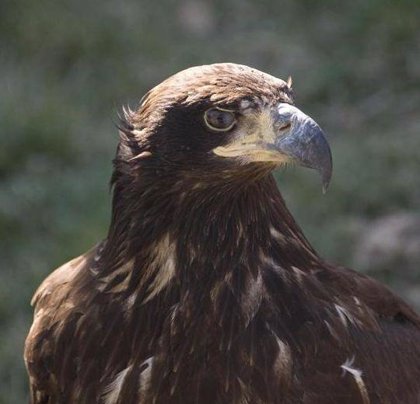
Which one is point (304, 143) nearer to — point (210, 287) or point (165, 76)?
point (210, 287)

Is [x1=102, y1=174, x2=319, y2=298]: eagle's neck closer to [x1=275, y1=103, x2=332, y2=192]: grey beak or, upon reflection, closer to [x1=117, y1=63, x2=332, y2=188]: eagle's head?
[x1=117, y1=63, x2=332, y2=188]: eagle's head

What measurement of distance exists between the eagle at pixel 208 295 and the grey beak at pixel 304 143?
0.08 m

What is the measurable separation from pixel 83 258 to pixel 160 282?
0.48 meters

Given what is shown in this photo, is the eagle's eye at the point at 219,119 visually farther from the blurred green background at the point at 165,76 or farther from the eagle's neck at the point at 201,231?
the blurred green background at the point at 165,76

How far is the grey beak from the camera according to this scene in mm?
3514

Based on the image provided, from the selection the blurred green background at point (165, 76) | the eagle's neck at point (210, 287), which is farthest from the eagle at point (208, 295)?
the blurred green background at point (165, 76)

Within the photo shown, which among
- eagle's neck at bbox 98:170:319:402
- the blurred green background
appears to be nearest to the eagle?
eagle's neck at bbox 98:170:319:402

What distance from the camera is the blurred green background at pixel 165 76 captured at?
20.8 ft

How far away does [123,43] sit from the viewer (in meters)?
8.05

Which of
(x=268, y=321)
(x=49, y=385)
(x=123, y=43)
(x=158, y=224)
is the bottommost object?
(x=49, y=385)

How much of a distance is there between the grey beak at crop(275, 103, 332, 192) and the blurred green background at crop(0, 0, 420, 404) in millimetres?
2532

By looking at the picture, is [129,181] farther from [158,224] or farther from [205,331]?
[205,331]

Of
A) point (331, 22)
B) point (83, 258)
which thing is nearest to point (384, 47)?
point (331, 22)

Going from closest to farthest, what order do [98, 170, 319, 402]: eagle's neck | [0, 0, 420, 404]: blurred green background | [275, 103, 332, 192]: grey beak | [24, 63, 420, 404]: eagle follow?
[275, 103, 332, 192]: grey beak → [24, 63, 420, 404]: eagle → [98, 170, 319, 402]: eagle's neck → [0, 0, 420, 404]: blurred green background
